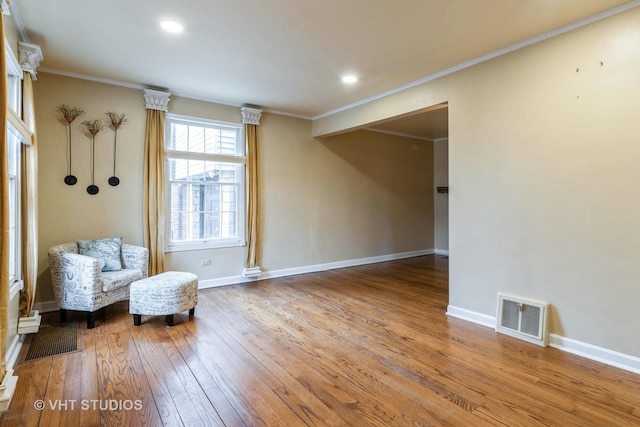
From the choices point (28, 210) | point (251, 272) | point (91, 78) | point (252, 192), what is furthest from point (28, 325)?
point (252, 192)

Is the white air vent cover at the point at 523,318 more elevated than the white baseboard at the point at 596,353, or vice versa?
the white air vent cover at the point at 523,318

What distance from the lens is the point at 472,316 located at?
3.52 meters

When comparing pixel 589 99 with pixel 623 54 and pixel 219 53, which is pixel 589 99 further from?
pixel 219 53

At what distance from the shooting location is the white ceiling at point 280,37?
257 cm

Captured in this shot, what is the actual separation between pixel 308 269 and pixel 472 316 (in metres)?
3.12

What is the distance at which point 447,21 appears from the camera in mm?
2744

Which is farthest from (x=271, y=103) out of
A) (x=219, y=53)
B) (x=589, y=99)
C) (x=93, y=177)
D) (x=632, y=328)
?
(x=632, y=328)

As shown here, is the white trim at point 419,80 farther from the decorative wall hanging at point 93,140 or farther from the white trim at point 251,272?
the white trim at point 251,272

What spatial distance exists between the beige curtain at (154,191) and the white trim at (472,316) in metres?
3.78

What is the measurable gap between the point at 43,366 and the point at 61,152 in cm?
254

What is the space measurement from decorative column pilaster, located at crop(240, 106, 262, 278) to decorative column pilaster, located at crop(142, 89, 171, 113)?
1.13 meters

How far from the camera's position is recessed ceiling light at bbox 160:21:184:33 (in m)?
2.82

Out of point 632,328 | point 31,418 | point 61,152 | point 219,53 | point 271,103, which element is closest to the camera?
point 31,418

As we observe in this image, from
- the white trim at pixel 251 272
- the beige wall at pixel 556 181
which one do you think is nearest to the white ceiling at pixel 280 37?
the beige wall at pixel 556 181
